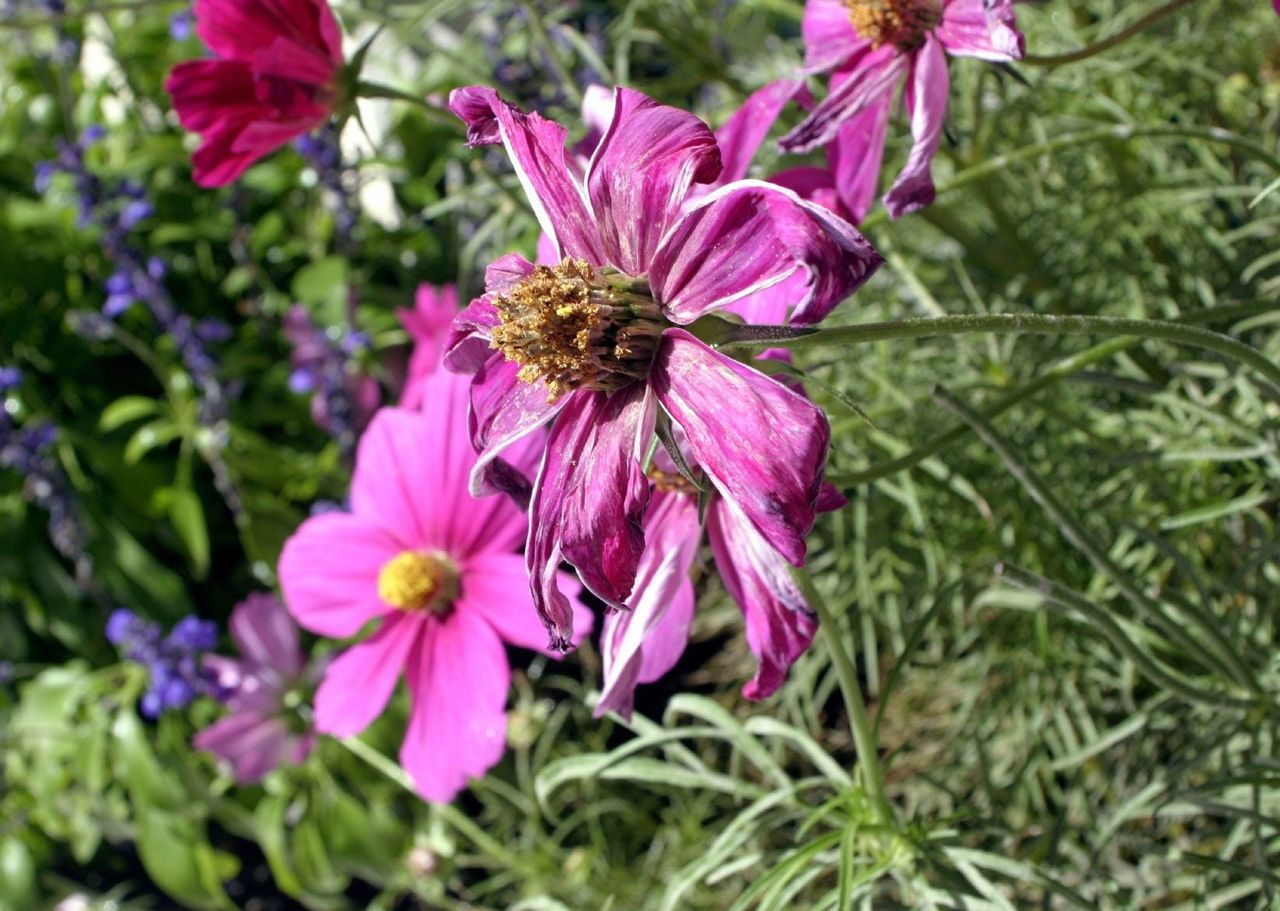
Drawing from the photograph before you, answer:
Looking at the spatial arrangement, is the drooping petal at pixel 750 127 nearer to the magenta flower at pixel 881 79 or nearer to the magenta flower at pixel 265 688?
the magenta flower at pixel 881 79

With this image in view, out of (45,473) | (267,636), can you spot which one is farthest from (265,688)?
(45,473)

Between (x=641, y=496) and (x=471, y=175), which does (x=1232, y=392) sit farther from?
(x=471, y=175)

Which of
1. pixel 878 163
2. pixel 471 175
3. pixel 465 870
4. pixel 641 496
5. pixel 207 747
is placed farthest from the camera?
pixel 471 175

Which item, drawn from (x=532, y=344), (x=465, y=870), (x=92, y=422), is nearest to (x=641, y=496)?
(x=532, y=344)

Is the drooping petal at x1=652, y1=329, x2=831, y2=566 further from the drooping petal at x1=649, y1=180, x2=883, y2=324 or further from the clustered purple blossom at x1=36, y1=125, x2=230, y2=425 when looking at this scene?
the clustered purple blossom at x1=36, y1=125, x2=230, y2=425

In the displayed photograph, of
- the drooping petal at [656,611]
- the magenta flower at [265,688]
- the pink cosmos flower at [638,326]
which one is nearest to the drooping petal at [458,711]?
the drooping petal at [656,611]
